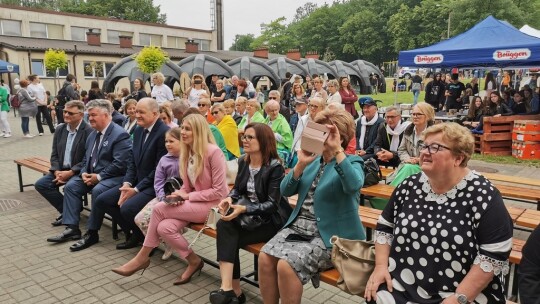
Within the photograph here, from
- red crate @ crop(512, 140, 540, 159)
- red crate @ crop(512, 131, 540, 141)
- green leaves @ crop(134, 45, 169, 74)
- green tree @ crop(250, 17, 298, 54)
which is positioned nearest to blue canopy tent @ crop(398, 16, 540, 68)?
red crate @ crop(512, 131, 540, 141)

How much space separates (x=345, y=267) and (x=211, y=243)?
8.99 ft

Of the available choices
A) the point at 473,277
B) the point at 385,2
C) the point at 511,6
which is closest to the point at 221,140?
the point at 473,277

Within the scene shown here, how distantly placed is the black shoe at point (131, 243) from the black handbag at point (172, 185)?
3.14ft

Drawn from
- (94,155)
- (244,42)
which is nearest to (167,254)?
(94,155)

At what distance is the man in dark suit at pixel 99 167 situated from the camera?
5.27 meters

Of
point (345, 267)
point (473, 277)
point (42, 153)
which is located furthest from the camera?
point (42, 153)

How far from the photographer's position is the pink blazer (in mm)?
4176

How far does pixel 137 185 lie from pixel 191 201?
1046 millimetres

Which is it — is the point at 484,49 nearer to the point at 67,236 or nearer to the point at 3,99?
the point at 67,236

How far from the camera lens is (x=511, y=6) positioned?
3991 centimetres

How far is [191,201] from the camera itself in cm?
420

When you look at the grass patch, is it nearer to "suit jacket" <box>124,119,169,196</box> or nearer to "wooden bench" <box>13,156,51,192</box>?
"suit jacket" <box>124,119,169,196</box>

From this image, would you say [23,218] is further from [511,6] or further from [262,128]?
[511,6]

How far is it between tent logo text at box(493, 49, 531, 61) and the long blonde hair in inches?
308
